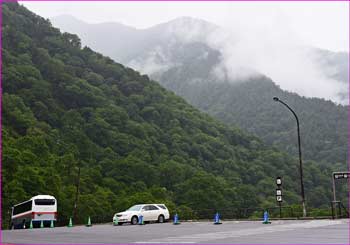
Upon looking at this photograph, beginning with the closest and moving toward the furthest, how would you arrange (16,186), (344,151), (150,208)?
(150,208)
(16,186)
(344,151)

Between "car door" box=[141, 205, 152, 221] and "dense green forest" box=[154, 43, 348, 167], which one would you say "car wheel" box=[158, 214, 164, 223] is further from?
"dense green forest" box=[154, 43, 348, 167]

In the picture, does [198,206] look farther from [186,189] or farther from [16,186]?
[16,186]

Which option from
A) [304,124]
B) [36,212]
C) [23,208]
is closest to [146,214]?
[36,212]

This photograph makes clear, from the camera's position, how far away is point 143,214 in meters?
34.1

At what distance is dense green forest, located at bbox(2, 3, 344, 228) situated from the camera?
7672 cm

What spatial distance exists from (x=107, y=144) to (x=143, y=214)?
74817mm

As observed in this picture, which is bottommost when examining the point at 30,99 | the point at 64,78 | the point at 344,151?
the point at 344,151

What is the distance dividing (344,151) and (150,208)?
114474 mm

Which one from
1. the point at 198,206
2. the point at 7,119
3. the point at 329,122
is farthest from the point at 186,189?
the point at 329,122

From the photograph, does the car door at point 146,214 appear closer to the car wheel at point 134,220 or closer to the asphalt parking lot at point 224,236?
the car wheel at point 134,220

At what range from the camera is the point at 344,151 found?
137750mm

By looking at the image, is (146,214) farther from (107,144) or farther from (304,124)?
(304,124)

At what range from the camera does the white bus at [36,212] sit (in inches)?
1714

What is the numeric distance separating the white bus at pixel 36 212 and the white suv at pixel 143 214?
40.9ft
